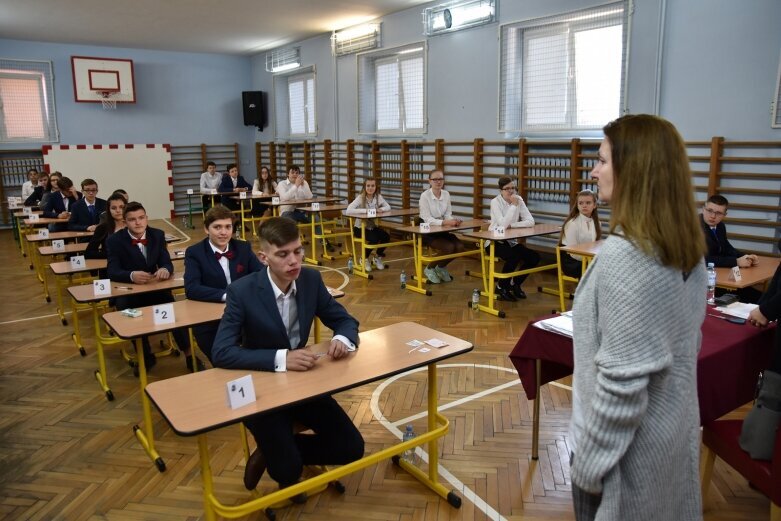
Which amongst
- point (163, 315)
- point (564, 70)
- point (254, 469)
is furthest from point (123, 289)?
point (564, 70)

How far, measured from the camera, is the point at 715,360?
2256 mm

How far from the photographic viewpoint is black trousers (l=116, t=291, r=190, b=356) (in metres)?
4.11

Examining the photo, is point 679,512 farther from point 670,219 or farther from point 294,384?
point 294,384

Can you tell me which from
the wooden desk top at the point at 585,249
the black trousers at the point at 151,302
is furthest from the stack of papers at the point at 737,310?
the black trousers at the point at 151,302

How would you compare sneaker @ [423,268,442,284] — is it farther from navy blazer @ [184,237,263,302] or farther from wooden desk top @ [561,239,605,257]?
navy blazer @ [184,237,263,302]

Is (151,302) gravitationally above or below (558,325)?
below

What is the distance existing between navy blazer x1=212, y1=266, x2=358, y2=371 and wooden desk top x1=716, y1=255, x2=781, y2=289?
8.74 feet

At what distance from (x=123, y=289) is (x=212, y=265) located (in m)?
0.67

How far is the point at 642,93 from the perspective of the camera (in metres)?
5.98

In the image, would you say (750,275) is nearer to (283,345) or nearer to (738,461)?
(738,461)

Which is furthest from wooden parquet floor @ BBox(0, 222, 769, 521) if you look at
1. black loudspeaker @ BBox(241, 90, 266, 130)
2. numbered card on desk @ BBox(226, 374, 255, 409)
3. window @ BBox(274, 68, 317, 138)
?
black loudspeaker @ BBox(241, 90, 266, 130)

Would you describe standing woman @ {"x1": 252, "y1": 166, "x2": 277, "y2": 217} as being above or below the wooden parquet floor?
above

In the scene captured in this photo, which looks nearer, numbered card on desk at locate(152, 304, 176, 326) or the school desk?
the school desk

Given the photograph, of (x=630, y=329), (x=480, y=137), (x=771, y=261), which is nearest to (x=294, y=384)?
(x=630, y=329)
